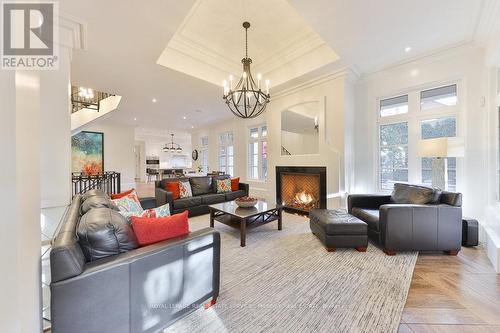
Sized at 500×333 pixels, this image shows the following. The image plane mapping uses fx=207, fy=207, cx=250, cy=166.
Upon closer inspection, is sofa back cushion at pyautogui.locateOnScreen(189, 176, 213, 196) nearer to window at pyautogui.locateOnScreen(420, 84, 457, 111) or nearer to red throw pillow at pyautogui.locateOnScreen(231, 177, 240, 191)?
red throw pillow at pyautogui.locateOnScreen(231, 177, 240, 191)

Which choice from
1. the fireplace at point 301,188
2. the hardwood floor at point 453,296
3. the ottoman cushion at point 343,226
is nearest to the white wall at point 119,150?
the fireplace at point 301,188

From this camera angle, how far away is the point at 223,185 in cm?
535

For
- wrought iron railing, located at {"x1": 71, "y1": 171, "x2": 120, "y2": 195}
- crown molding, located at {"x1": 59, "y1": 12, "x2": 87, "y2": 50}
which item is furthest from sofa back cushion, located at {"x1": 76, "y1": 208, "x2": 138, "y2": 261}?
wrought iron railing, located at {"x1": 71, "y1": 171, "x2": 120, "y2": 195}

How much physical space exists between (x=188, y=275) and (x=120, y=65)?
3906mm

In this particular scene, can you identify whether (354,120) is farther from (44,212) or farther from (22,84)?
(44,212)

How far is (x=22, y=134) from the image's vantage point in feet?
3.13

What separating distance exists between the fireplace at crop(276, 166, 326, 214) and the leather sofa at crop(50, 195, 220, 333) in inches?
128

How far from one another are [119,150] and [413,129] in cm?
1034

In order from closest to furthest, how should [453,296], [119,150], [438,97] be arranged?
[453,296], [438,97], [119,150]

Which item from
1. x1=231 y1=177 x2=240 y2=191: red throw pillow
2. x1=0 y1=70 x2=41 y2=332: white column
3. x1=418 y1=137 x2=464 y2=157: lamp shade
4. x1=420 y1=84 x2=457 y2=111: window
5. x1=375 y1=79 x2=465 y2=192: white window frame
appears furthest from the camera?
x1=231 y1=177 x2=240 y2=191: red throw pillow

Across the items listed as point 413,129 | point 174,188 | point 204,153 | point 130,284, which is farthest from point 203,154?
point 130,284

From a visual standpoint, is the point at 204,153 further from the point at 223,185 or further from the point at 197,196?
the point at 197,196

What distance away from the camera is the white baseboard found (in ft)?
7.34

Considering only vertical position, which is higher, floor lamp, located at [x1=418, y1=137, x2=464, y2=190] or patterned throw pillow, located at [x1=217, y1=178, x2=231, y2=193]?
floor lamp, located at [x1=418, y1=137, x2=464, y2=190]
